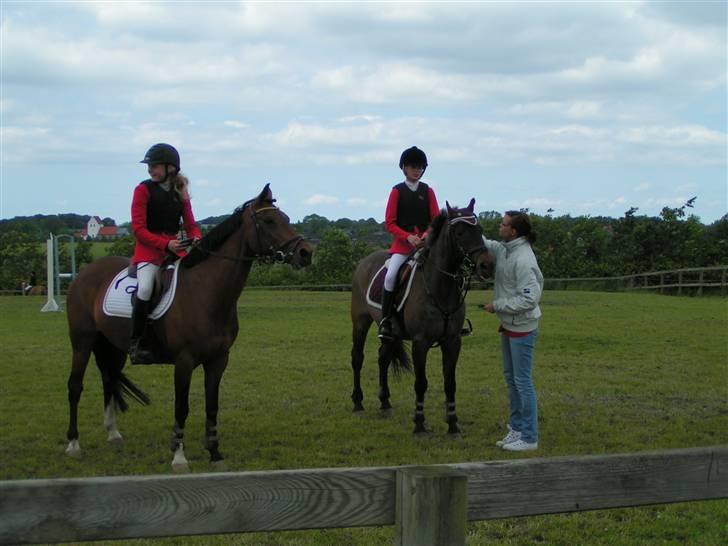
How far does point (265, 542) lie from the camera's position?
5.25 metres

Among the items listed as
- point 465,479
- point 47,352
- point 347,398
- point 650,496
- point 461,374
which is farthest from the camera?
point 47,352

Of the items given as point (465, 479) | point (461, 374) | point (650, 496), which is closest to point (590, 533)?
point (650, 496)

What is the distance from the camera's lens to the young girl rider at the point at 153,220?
7.27 metres

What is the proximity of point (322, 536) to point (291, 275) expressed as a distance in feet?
132

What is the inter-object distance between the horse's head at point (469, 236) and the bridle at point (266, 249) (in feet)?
5.90

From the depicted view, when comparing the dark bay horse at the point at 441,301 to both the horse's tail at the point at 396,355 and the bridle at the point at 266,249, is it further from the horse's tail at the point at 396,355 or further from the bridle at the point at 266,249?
the bridle at the point at 266,249

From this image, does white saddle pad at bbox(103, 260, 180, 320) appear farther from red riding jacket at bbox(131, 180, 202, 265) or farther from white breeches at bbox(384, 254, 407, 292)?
white breeches at bbox(384, 254, 407, 292)

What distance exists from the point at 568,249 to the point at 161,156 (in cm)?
4062

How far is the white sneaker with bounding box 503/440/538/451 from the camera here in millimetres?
7729

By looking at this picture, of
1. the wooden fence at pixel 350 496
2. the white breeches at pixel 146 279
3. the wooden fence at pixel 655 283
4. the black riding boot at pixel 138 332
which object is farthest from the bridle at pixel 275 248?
the wooden fence at pixel 655 283

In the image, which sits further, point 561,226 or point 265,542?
point 561,226

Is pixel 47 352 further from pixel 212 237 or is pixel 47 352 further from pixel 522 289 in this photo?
pixel 522 289

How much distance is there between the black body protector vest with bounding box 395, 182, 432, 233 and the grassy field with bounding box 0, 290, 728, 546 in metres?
2.33

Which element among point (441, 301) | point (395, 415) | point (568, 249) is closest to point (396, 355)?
point (395, 415)
